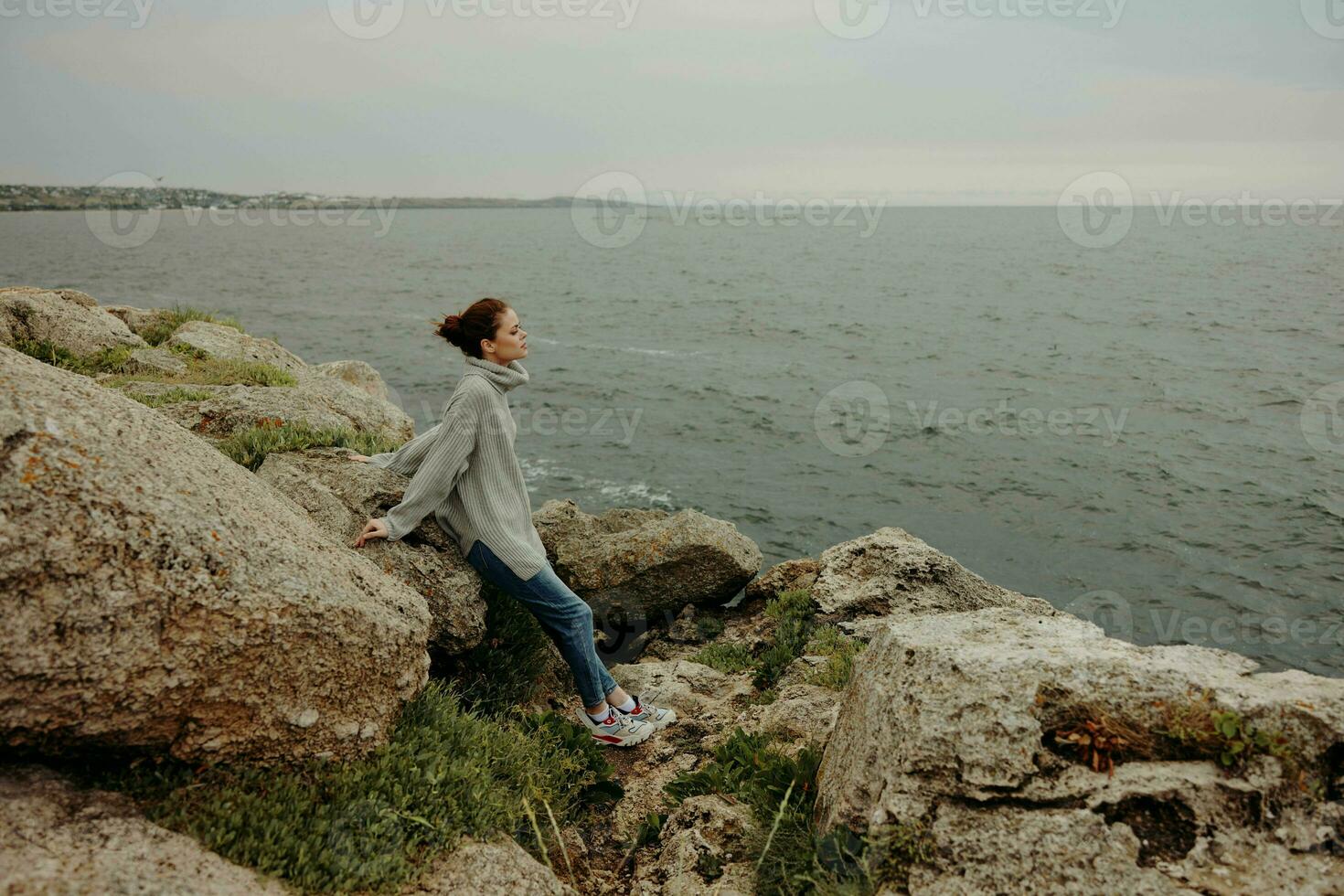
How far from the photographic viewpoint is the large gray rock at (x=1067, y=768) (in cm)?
395

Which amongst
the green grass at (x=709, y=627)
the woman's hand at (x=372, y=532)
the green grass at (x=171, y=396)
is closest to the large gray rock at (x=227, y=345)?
the green grass at (x=171, y=396)

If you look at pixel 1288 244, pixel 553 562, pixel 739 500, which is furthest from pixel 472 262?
pixel 1288 244

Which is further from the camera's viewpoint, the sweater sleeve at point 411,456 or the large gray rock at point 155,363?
the large gray rock at point 155,363

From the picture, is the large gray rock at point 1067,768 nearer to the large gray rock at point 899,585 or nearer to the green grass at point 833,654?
the green grass at point 833,654

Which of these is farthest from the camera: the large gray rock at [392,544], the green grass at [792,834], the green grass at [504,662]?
the green grass at [504,662]

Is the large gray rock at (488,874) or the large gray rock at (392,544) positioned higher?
the large gray rock at (392,544)

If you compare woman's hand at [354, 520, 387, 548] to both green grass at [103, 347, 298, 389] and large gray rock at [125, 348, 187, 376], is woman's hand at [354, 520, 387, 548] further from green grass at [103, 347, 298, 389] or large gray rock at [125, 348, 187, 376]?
large gray rock at [125, 348, 187, 376]

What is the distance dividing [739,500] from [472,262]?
289ft

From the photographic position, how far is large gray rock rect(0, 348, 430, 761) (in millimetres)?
3896

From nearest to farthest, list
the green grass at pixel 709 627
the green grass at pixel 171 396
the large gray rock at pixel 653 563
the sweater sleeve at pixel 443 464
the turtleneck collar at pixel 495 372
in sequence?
the sweater sleeve at pixel 443 464 → the turtleneck collar at pixel 495 372 → the green grass at pixel 171 396 → the green grass at pixel 709 627 → the large gray rock at pixel 653 563

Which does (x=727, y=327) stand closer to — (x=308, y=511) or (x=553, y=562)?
(x=553, y=562)

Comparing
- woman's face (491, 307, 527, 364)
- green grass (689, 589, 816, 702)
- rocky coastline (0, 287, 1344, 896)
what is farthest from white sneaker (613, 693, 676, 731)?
woman's face (491, 307, 527, 364)

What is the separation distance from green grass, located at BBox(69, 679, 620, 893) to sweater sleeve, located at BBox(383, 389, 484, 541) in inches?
51.6

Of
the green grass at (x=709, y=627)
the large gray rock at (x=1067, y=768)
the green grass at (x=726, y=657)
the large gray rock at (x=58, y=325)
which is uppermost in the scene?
the large gray rock at (x=58, y=325)
